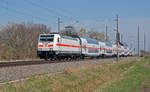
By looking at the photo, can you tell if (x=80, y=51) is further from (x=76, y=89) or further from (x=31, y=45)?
(x=76, y=89)

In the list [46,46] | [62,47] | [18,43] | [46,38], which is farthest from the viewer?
[18,43]

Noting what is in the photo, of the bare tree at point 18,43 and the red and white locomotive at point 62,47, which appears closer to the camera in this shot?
the red and white locomotive at point 62,47

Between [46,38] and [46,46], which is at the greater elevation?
[46,38]

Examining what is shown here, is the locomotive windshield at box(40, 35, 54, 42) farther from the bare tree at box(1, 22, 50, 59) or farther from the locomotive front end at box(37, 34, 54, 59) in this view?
the bare tree at box(1, 22, 50, 59)

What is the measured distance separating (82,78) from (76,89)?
2826mm

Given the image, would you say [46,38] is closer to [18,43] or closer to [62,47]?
[62,47]

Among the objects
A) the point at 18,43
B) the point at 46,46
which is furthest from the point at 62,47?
the point at 18,43

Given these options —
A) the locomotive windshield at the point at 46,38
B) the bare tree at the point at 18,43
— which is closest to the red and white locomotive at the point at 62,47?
the locomotive windshield at the point at 46,38

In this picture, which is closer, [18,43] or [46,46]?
[46,46]

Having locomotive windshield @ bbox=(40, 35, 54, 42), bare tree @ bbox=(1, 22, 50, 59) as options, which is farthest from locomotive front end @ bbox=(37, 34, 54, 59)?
bare tree @ bbox=(1, 22, 50, 59)

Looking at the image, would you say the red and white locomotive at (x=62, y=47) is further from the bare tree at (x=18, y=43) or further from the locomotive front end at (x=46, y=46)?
the bare tree at (x=18, y=43)

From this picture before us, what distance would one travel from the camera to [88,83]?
55.9 feet

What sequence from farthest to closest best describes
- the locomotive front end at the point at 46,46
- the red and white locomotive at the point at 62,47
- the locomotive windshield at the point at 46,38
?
1. the locomotive windshield at the point at 46,38
2. the red and white locomotive at the point at 62,47
3. the locomotive front end at the point at 46,46

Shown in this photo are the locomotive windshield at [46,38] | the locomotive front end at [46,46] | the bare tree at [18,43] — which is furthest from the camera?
the bare tree at [18,43]
